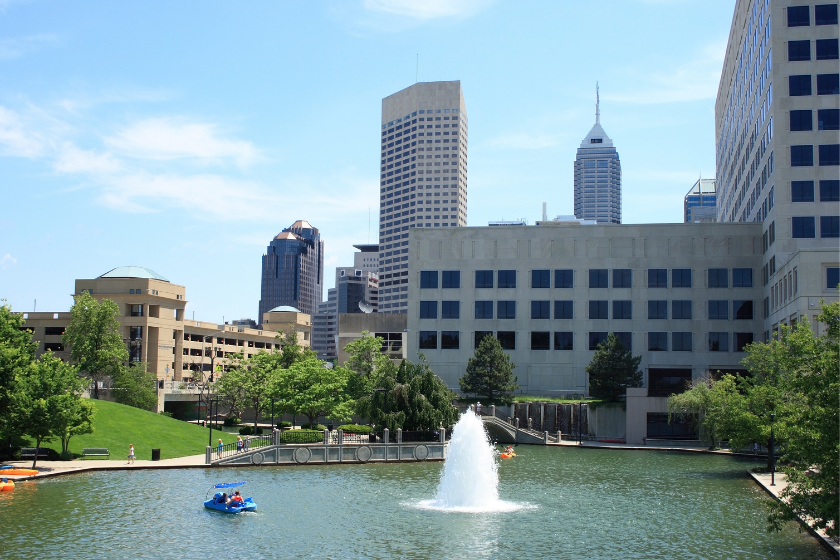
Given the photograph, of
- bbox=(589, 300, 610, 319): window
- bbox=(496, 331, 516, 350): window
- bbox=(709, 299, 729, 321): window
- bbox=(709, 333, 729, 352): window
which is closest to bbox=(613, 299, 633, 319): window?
bbox=(589, 300, 610, 319): window

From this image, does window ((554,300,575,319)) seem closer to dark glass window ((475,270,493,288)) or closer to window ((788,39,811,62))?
dark glass window ((475,270,493,288))

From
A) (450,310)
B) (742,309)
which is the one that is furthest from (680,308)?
(450,310)

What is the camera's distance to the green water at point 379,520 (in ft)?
96.3

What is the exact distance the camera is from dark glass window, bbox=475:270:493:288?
9800cm

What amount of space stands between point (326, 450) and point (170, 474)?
39.8 ft

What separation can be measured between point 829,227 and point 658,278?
21.7 m

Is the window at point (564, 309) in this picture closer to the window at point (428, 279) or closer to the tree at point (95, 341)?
the window at point (428, 279)

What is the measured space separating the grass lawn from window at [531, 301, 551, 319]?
135 feet

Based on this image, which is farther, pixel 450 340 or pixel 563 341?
pixel 450 340

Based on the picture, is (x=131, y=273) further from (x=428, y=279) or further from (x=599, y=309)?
(x=599, y=309)

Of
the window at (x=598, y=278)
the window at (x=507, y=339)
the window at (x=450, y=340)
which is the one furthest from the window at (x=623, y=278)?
the window at (x=450, y=340)

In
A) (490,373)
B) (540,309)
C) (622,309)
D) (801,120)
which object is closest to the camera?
(801,120)

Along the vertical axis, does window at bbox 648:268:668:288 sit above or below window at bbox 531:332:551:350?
above

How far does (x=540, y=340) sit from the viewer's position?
9612cm
